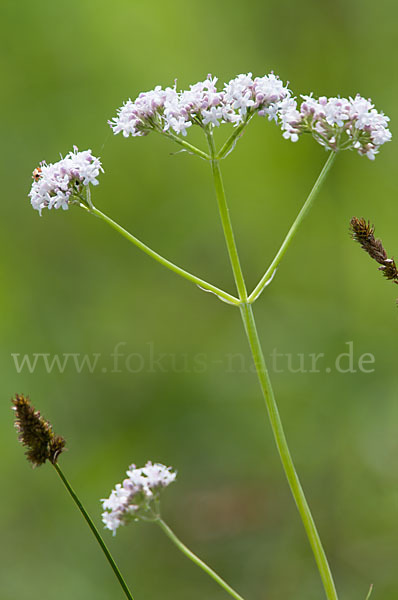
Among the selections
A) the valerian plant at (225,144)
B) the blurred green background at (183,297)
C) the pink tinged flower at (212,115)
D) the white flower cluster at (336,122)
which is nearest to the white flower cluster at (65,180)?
the valerian plant at (225,144)

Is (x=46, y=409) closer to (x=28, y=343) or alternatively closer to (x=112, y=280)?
(x=28, y=343)

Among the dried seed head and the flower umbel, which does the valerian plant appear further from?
the flower umbel

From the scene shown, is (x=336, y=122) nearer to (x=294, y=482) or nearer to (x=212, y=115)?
(x=212, y=115)

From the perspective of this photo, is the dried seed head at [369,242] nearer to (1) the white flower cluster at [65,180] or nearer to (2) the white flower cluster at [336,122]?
(2) the white flower cluster at [336,122]

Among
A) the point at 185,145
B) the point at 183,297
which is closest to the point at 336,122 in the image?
the point at 185,145

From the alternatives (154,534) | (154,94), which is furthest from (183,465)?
(154,94)

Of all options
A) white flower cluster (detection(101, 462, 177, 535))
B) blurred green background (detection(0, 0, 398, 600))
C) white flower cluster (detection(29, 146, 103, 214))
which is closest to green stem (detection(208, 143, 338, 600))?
white flower cluster (detection(101, 462, 177, 535))
